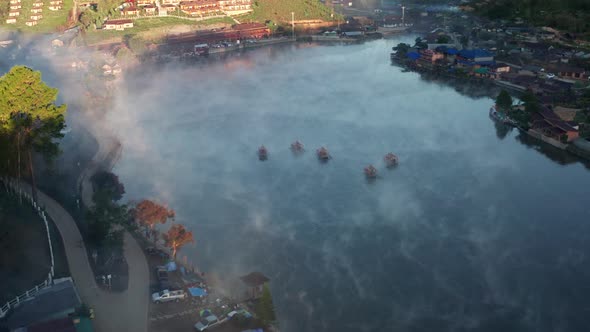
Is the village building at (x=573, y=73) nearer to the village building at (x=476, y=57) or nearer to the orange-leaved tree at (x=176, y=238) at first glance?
the village building at (x=476, y=57)

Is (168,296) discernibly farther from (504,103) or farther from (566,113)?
(566,113)

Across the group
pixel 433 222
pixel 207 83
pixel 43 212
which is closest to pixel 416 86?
pixel 207 83

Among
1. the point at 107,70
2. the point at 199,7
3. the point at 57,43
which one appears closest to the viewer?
the point at 107,70

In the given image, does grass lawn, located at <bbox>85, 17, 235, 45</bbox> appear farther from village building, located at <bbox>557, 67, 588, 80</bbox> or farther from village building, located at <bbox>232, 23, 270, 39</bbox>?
village building, located at <bbox>557, 67, 588, 80</bbox>

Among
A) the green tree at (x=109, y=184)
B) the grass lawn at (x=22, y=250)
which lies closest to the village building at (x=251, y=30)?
the green tree at (x=109, y=184)

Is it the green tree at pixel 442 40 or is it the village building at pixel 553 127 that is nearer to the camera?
the village building at pixel 553 127

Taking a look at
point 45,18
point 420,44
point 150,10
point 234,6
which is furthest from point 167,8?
point 420,44

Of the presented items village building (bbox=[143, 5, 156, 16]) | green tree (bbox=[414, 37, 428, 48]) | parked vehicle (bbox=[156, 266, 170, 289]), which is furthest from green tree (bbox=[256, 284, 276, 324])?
village building (bbox=[143, 5, 156, 16])
